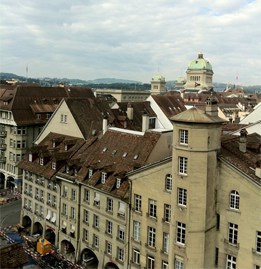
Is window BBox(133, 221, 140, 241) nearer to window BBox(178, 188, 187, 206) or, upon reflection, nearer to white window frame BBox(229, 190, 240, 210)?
window BBox(178, 188, 187, 206)

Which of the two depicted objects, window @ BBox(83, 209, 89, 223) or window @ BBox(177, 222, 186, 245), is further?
window @ BBox(83, 209, 89, 223)

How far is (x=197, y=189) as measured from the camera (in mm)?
36438

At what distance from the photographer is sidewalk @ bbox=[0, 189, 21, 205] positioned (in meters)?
75.8

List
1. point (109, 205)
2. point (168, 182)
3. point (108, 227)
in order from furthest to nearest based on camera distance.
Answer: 1. point (108, 227)
2. point (109, 205)
3. point (168, 182)

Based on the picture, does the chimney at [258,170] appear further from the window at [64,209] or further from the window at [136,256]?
the window at [64,209]

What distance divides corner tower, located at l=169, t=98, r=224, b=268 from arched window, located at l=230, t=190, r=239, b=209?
1.68 m

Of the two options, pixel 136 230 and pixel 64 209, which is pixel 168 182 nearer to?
pixel 136 230

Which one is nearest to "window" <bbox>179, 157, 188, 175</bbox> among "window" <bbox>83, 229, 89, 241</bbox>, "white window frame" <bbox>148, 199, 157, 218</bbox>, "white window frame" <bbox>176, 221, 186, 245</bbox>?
"white window frame" <bbox>176, 221, 186, 245</bbox>

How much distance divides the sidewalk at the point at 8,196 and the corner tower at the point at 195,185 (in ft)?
155

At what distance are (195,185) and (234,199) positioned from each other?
3.93 meters

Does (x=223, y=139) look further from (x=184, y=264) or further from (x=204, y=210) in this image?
(x=184, y=264)

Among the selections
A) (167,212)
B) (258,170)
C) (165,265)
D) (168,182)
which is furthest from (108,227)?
(258,170)

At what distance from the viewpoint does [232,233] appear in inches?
1451

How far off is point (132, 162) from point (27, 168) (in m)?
20.3
